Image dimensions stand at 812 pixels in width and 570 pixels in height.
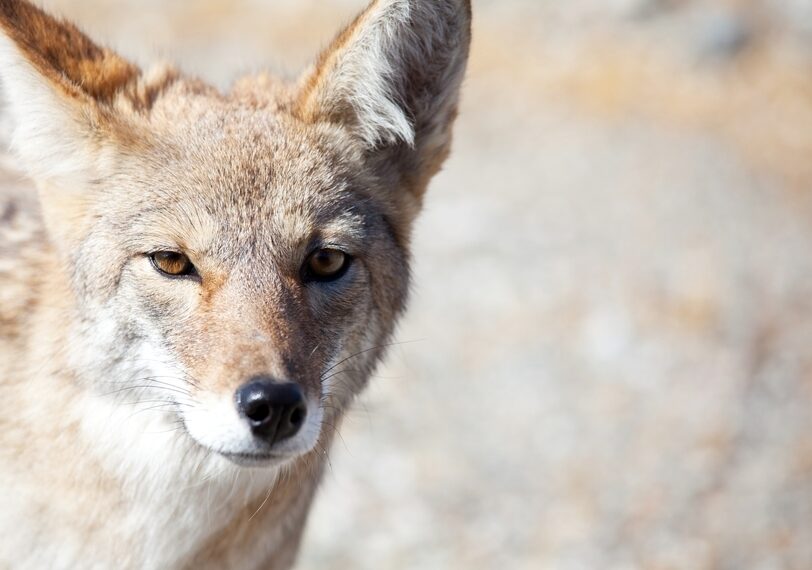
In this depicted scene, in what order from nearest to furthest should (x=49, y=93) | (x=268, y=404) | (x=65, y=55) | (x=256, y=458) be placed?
1. (x=268, y=404)
2. (x=256, y=458)
3. (x=49, y=93)
4. (x=65, y=55)

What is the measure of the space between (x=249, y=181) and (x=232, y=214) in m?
0.20

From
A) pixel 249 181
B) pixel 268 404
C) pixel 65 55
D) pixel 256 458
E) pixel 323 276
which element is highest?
pixel 65 55

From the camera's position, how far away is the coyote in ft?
12.9

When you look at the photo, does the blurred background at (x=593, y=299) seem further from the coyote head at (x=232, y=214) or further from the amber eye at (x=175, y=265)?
the amber eye at (x=175, y=265)

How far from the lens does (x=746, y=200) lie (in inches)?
418

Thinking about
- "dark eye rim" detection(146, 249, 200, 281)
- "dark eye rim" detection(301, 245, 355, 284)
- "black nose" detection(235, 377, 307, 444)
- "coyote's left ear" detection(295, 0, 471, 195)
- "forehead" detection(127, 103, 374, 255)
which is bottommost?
"black nose" detection(235, 377, 307, 444)

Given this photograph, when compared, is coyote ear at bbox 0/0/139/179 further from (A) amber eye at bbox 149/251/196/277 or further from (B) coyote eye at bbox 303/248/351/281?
(B) coyote eye at bbox 303/248/351/281

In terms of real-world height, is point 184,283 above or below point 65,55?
below

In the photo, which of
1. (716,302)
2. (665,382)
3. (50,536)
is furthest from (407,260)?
(716,302)

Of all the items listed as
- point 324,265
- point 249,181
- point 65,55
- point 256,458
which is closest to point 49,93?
point 65,55

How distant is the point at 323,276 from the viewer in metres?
4.23

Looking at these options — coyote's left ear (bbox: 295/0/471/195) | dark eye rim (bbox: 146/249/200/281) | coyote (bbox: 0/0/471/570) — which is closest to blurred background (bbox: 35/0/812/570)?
coyote (bbox: 0/0/471/570)

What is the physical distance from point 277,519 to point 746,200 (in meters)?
7.45

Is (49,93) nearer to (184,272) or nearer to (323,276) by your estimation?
(184,272)
